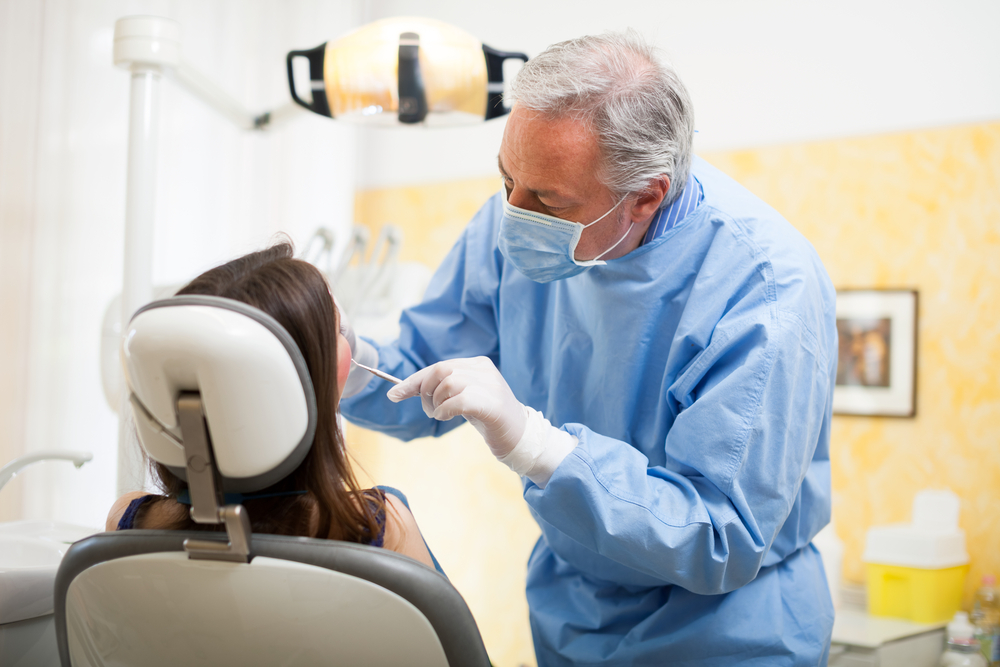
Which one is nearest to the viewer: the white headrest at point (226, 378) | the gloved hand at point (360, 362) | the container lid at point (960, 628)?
the white headrest at point (226, 378)

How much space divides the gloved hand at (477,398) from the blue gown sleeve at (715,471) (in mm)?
82

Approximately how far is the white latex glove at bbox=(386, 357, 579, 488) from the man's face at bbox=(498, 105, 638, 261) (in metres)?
0.29

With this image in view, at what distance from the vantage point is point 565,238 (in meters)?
1.19

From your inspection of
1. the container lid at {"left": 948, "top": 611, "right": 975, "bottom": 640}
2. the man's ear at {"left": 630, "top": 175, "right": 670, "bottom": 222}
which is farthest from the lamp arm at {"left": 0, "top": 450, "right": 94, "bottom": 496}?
the container lid at {"left": 948, "top": 611, "right": 975, "bottom": 640}

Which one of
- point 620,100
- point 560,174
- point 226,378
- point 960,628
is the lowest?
point 960,628

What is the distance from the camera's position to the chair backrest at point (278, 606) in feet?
2.42

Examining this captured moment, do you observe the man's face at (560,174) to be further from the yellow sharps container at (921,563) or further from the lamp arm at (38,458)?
the yellow sharps container at (921,563)

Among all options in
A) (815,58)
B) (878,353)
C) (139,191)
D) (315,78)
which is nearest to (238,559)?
(139,191)

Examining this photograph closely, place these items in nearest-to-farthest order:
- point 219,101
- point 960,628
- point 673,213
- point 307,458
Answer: point 307,458, point 673,213, point 219,101, point 960,628

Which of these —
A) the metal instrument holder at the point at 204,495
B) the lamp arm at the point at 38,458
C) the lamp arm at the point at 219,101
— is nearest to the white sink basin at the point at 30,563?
the lamp arm at the point at 38,458

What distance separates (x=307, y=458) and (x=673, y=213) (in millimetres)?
706

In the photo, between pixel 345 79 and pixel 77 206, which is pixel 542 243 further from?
pixel 77 206

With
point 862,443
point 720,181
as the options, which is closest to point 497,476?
point 862,443

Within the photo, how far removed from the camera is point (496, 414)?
3.19 feet
